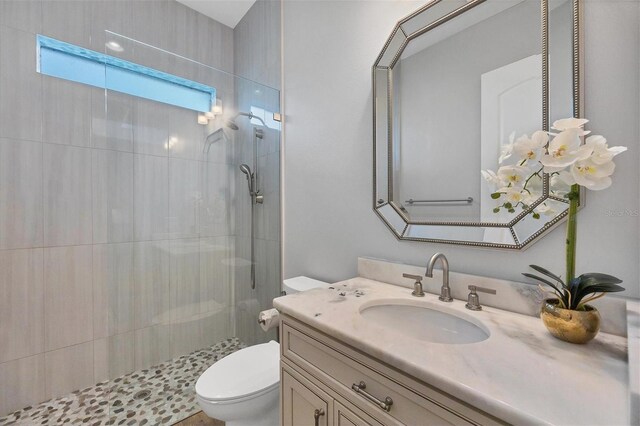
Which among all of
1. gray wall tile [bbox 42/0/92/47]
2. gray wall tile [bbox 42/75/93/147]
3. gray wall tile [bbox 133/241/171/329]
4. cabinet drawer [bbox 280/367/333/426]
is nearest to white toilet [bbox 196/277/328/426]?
cabinet drawer [bbox 280/367/333/426]

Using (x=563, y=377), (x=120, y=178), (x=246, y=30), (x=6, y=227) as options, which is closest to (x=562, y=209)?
(x=563, y=377)

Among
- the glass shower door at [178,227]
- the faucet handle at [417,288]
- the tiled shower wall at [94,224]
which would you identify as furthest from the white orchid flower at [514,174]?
the tiled shower wall at [94,224]

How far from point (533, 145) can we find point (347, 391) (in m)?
0.90

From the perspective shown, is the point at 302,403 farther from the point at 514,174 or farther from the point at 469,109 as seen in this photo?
the point at 469,109

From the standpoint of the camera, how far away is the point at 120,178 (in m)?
1.73

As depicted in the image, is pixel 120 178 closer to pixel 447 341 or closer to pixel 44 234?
pixel 44 234

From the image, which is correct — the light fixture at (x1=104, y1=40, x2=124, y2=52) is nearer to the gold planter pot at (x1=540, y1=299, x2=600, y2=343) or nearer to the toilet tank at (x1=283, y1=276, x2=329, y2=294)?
the toilet tank at (x1=283, y1=276, x2=329, y2=294)

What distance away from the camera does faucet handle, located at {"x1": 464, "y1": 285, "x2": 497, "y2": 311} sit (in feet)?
3.08

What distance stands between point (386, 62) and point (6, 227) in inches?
94.9

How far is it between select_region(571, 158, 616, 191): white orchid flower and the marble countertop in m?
0.40

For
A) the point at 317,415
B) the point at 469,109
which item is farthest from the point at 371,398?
the point at 469,109

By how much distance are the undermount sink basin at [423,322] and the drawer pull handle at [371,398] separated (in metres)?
0.23

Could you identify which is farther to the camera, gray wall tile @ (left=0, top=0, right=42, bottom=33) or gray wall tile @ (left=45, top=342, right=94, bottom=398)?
gray wall tile @ (left=45, top=342, right=94, bottom=398)

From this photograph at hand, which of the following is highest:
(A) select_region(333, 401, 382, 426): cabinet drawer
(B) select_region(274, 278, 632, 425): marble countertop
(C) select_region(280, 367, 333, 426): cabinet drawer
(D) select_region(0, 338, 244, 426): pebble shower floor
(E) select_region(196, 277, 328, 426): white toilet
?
(B) select_region(274, 278, 632, 425): marble countertop
